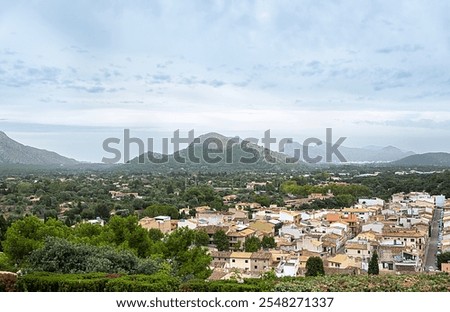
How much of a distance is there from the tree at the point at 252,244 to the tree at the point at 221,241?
0.93 metres

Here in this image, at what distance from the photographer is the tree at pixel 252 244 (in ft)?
68.6

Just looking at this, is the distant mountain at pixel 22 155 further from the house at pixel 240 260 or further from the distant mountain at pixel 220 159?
the house at pixel 240 260

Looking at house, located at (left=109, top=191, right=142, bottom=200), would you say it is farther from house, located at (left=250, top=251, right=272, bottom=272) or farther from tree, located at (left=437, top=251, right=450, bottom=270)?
tree, located at (left=437, top=251, right=450, bottom=270)

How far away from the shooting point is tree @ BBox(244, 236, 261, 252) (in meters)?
20.9

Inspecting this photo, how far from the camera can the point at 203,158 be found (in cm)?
7694

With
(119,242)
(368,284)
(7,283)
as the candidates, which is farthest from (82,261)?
(368,284)

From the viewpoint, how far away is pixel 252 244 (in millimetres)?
21141

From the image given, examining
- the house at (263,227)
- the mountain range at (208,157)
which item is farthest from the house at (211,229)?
the mountain range at (208,157)

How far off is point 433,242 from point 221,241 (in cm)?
1205

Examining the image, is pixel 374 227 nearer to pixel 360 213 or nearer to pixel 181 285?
pixel 360 213

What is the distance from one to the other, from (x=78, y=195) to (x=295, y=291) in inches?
1406

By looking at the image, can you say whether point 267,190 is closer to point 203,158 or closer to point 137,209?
point 137,209

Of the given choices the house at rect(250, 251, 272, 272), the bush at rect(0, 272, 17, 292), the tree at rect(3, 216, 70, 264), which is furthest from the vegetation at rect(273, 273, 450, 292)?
the house at rect(250, 251, 272, 272)
